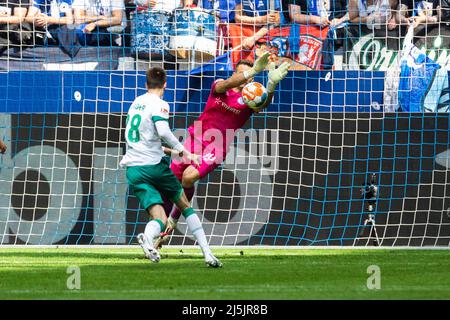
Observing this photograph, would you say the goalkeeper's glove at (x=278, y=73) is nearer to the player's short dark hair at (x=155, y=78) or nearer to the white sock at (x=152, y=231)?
the player's short dark hair at (x=155, y=78)

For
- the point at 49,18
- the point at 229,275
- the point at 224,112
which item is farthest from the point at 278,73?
the point at 49,18

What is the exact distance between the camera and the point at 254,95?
46.0 ft

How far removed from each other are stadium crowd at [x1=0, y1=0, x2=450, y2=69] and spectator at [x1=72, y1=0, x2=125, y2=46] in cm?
2

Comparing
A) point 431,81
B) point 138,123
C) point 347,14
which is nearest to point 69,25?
point 347,14

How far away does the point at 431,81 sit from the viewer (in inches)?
718

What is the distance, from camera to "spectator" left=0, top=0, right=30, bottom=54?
1892 cm

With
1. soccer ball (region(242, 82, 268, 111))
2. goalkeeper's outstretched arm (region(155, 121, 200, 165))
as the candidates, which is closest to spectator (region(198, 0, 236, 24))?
soccer ball (region(242, 82, 268, 111))

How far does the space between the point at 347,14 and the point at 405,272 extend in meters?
8.06

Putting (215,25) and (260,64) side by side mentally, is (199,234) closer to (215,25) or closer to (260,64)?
(260,64)

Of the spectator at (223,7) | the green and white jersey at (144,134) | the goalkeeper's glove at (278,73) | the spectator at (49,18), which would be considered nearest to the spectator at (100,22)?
the spectator at (49,18)

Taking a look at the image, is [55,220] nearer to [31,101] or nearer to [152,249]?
[31,101]

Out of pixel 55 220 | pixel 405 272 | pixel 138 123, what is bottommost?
pixel 55 220

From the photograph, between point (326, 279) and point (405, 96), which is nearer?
point (326, 279)

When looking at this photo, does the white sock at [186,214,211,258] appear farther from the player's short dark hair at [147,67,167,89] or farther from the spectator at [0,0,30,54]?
the spectator at [0,0,30,54]
